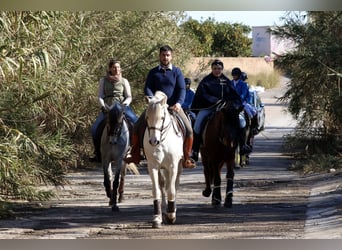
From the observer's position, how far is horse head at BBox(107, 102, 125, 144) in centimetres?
1032

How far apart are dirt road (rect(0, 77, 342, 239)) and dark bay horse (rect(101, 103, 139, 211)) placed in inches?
9.6

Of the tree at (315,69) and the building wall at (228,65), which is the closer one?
the tree at (315,69)

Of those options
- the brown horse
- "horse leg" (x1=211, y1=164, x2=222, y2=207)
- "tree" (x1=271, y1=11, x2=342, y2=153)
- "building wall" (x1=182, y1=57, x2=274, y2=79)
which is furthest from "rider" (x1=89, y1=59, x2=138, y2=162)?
"building wall" (x1=182, y1=57, x2=274, y2=79)

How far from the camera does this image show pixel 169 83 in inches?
384

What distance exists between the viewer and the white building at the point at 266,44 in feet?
46.0

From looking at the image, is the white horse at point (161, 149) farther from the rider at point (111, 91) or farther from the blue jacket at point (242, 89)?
the blue jacket at point (242, 89)

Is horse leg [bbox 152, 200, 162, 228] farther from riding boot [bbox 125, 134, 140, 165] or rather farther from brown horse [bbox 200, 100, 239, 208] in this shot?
brown horse [bbox 200, 100, 239, 208]

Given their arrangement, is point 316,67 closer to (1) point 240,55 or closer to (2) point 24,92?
(2) point 24,92

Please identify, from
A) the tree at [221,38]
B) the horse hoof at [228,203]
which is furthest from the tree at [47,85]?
the tree at [221,38]

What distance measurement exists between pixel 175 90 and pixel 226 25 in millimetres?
11930

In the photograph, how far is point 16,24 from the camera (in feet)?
31.8

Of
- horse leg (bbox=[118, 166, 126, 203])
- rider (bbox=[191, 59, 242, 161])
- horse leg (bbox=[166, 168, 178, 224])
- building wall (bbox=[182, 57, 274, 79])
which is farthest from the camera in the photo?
building wall (bbox=[182, 57, 274, 79])

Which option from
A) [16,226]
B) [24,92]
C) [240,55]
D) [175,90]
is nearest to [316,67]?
[175,90]
